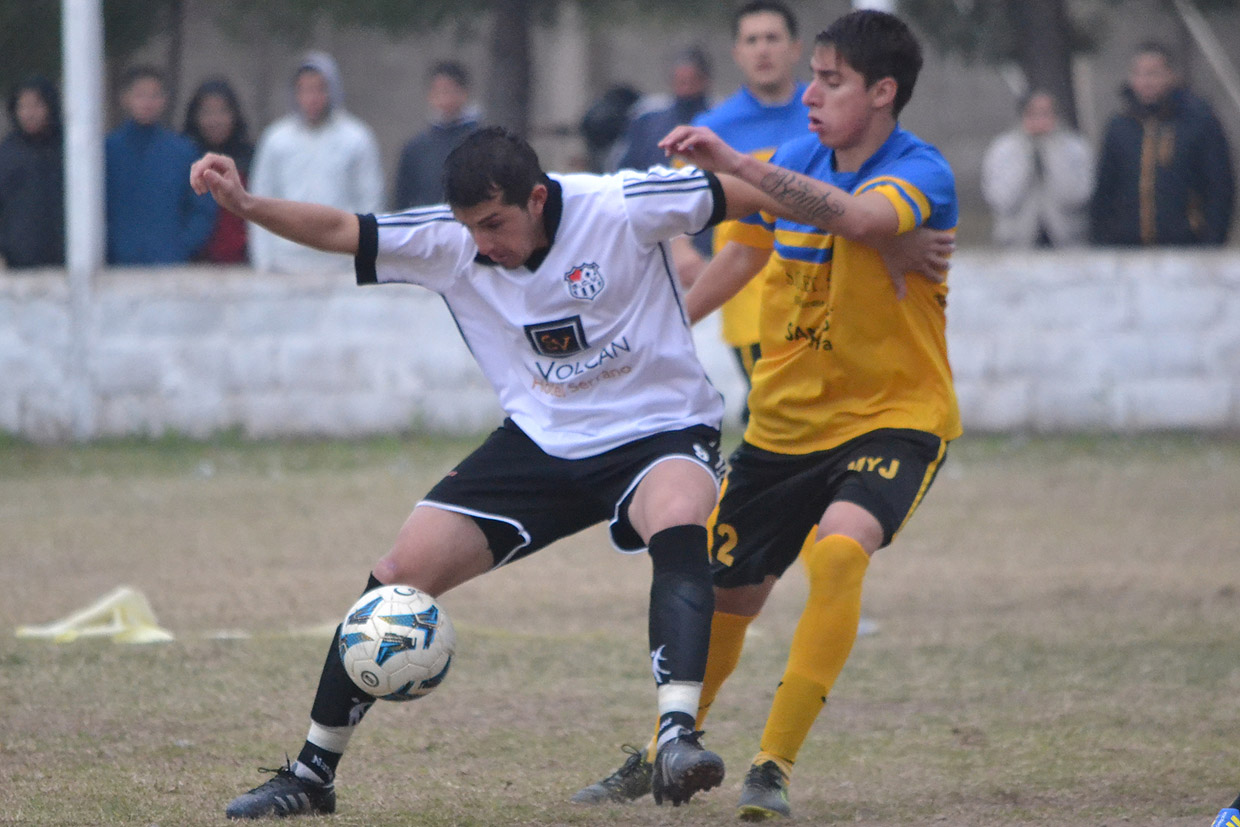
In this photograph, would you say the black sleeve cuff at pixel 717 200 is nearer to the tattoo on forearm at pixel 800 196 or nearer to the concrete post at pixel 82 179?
the tattoo on forearm at pixel 800 196

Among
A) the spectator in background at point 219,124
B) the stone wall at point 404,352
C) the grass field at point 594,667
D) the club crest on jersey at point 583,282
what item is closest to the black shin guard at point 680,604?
the grass field at point 594,667

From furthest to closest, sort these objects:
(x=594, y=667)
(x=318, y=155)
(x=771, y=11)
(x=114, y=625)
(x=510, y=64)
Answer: (x=510, y=64), (x=318, y=155), (x=771, y=11), (x=114, y=625), (x=594, y=667)

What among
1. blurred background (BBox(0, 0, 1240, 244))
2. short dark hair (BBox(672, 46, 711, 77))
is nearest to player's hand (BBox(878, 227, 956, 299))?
short dark hair (BBox(672, 46, 711, 77))

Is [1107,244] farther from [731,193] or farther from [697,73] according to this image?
[731,193]

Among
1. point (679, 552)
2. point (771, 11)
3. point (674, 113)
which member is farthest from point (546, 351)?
point (674, 113)

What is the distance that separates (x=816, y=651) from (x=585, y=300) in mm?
1074

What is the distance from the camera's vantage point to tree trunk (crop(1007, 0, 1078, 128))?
14824mm

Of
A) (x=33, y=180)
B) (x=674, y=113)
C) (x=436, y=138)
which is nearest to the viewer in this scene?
(x=674, y=113)

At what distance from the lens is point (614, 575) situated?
8211 mm

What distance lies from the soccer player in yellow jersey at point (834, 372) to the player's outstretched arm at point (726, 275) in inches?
6.7

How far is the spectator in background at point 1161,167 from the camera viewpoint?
1150cm

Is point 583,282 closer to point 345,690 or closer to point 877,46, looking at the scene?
point 877,46

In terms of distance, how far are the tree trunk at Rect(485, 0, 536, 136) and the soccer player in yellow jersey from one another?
36.9 feet

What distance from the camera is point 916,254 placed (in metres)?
4.42
